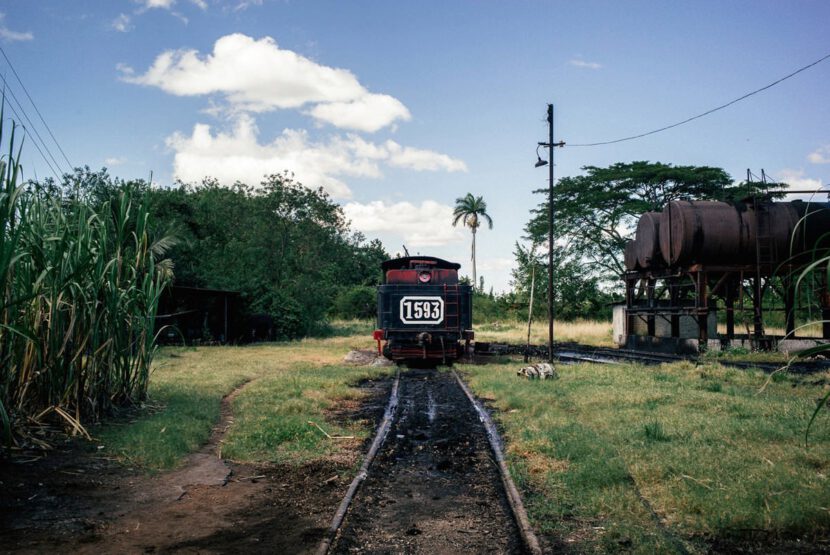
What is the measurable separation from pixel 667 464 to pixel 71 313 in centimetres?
713


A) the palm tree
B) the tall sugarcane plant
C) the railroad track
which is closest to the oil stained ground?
the railroad track

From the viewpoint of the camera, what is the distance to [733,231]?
21.1 meters

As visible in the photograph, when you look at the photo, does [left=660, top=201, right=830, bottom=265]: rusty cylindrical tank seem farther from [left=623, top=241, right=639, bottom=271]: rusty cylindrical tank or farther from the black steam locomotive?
the black steam locomotive

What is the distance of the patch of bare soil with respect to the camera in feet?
16.4

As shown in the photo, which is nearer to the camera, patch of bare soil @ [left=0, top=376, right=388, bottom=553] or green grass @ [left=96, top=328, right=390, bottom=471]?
patch of bare soil @ [left=0, top=376, right=388, bottom=553]

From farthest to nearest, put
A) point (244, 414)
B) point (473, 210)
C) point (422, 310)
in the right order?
point (473, 210), point (422, 310), point (244, 414)

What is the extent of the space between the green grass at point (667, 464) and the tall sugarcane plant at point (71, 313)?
554cm

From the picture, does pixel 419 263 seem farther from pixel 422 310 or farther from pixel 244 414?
pixel 244 414

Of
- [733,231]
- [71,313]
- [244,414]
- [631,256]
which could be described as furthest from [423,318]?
[631,256]

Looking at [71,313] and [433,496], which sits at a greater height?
[71,313]

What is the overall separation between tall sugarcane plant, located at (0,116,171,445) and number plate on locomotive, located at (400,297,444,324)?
9.29 m

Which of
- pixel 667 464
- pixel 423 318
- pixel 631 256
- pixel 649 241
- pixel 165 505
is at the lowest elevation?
pixel 165 505


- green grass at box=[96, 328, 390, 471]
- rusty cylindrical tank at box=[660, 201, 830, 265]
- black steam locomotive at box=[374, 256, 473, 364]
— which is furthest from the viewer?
rusty cylindrical tank at box=[660, 201, 830, 265]

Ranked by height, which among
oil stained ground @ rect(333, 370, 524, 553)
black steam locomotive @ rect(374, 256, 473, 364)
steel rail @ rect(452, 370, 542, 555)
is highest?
black steam locomotive @ rect(374, 256, 473, 364)
